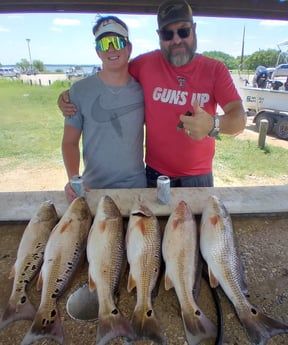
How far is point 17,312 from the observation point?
1.19 metres

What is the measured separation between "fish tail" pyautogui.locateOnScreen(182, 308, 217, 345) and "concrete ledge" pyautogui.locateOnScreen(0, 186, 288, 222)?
77cm

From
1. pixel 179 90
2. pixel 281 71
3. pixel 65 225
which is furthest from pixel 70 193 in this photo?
pixel 281 71

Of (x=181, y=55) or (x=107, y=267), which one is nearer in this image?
(x=107, y=267)

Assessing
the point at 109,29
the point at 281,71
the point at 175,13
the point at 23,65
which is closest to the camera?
the point at 109,29

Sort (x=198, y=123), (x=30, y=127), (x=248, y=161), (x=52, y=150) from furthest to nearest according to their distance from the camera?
(x=30, y=127) → (x=52, y=150) → (x=248, y=161) → (x=198, y=123)

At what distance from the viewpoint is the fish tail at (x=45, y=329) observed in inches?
42.1

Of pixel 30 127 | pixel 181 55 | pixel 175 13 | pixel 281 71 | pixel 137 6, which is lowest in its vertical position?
pixel 30 127

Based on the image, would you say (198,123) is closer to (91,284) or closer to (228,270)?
(228,270)

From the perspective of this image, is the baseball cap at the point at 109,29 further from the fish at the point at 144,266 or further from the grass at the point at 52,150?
the grass at the point at 52,150

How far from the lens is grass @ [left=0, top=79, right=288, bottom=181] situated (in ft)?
24.0

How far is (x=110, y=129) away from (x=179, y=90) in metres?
0.62

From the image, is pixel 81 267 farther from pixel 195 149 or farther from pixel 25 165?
pixel 25 165

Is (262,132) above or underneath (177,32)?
underneath

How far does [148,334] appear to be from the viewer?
3.55ft
